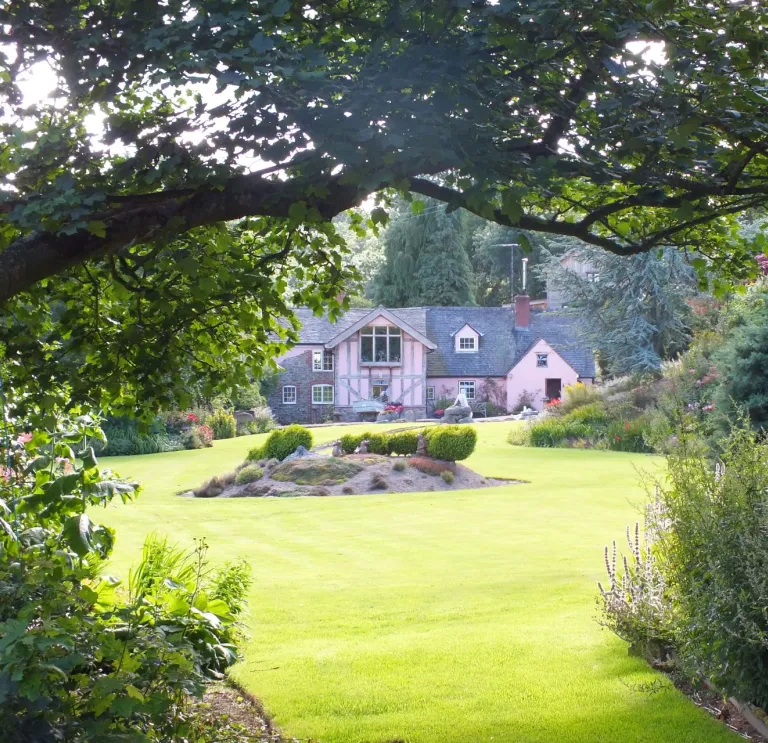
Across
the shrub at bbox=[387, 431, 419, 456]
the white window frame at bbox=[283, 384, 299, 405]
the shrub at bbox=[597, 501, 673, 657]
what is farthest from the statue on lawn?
the shrub at bbox=[597, 501, 673, 657]

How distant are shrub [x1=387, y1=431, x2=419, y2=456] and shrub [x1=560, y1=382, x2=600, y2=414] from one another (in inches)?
468

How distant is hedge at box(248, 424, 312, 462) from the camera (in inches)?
901

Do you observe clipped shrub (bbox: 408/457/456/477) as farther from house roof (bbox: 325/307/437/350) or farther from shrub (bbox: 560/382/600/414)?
house roof (bbox: 325/307/437/350)

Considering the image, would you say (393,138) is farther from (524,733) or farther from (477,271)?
(477,271)

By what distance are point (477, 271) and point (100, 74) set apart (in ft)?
207

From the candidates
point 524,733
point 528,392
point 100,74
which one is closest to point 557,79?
point 100,74

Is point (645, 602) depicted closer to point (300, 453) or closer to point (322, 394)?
point (300, 453)

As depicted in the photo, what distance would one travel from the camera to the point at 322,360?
42844mm

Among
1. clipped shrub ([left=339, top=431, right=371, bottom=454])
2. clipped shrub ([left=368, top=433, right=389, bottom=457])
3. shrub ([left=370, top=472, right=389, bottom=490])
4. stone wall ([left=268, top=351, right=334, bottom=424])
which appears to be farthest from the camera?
stone wall ([left=268, top=351, right=334, bottom=424])

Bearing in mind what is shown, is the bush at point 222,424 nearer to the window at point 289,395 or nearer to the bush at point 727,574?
the window at point 289,395

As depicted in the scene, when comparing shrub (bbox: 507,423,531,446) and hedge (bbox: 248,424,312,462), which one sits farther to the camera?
shrub (bbox: 507,423,531,446)

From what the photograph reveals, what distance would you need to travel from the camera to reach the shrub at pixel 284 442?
2289 centimetres

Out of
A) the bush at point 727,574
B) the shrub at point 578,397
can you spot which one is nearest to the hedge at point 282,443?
the shrub at point 578,397

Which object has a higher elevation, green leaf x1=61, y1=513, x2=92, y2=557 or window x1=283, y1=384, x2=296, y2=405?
window x1=283, y1=384, x2=296, y2=405
